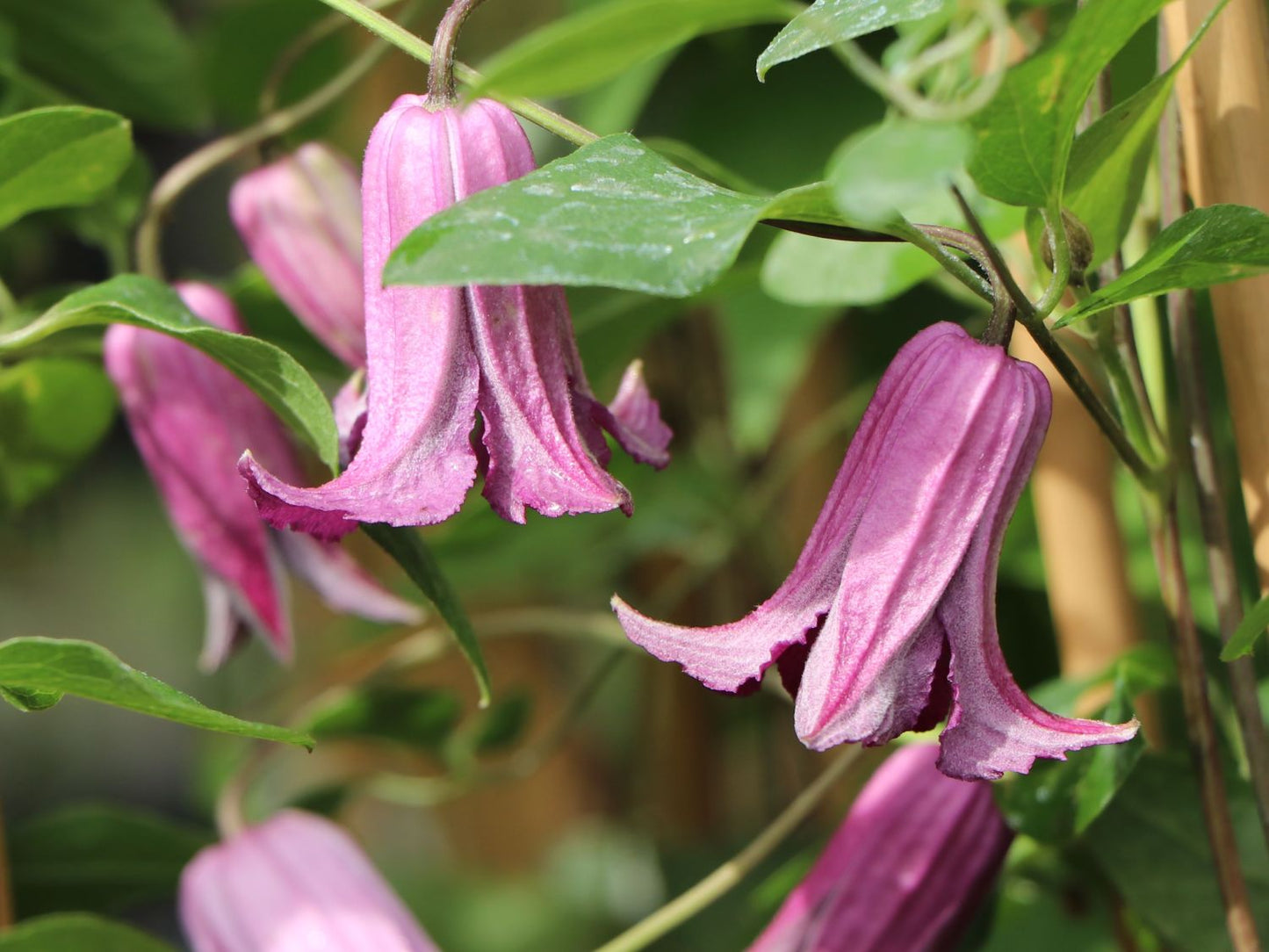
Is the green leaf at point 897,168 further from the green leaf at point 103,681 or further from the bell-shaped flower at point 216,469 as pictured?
the bell-shaped flower at point 216,469

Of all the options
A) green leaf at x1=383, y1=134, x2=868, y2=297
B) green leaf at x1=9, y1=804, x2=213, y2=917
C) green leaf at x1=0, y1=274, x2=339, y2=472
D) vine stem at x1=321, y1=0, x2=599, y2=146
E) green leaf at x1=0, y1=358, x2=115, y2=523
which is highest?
vine stem at x1=321, y1=0, x2=599, y2=146

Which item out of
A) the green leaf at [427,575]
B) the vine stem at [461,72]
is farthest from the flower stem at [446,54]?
the green leaf at [427,575]

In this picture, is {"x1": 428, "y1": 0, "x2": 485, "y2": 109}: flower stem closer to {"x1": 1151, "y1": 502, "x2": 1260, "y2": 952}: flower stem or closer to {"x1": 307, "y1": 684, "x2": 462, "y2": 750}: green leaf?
{"x1": 1151, "y1": 502, "x2": 1260, "y2": 952}: flower stem

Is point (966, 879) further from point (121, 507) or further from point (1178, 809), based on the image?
point (121, 507)

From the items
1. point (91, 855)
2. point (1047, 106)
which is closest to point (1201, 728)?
point (1047, 106)

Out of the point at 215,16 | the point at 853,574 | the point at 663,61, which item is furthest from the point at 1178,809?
the point at 215,16

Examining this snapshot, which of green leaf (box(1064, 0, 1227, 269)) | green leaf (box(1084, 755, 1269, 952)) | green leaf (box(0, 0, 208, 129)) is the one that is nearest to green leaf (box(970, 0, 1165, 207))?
green leaf (box(1064, 0, 1227, 269))

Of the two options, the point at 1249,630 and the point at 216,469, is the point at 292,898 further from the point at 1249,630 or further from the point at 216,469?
the point at 1249,630
